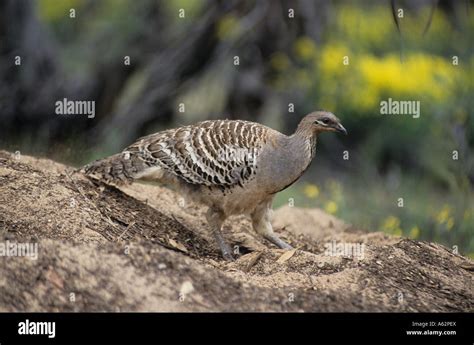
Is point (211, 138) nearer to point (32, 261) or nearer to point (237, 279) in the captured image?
point (237, 279)

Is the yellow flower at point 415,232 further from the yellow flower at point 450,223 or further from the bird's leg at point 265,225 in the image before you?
the bird's leg at point 265,225

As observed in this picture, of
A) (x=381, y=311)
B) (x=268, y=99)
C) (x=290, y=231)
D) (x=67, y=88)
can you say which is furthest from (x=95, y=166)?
(x=268, y=99)

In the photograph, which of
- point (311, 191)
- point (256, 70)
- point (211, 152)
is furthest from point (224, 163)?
point (256, 70)

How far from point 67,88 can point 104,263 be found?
23.5 ft

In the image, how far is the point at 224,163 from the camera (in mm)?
7461

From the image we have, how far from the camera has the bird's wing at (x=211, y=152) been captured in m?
7.45

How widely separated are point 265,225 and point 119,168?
4.70ft

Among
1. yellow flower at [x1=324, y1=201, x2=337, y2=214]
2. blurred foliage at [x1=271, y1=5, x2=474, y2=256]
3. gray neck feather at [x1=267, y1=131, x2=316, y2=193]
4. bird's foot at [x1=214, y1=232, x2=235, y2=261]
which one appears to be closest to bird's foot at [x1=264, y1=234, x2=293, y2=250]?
bird's foot at [x1=214, y1=232, x2=235, y2=261]

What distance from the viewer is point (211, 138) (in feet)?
25.0

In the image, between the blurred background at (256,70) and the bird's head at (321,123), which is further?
the blurred background at (256,70)

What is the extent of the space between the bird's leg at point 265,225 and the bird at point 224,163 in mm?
12

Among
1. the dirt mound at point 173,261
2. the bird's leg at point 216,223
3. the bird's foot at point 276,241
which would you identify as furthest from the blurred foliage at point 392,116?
the bird's leg at point 216,223

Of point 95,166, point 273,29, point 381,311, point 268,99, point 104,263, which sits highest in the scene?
point 273,29
